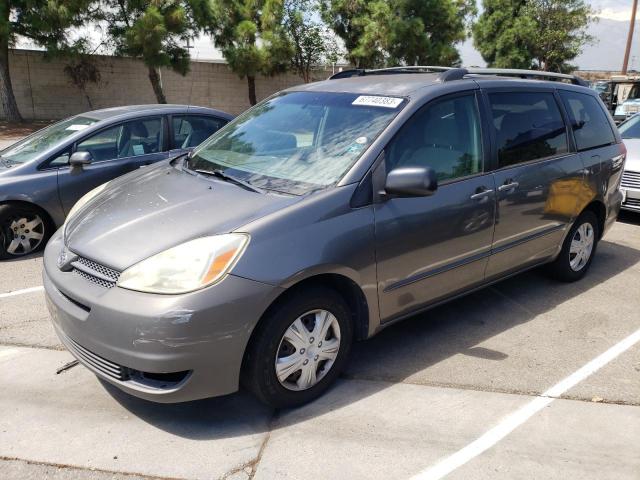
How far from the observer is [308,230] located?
9.57 ft

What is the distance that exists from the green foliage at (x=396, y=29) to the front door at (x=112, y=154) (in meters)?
20.3

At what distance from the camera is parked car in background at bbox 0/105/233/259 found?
18.1ft

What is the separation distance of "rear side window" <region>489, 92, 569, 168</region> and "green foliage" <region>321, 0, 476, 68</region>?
21.4 metres

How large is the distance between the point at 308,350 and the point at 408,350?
105 centimetres

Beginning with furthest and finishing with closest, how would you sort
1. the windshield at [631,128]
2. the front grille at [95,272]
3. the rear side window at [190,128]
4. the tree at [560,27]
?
the tree at [560,27] → the windshield at [631,128] → the rear side window at [190,128] → the front grille at [95,272]

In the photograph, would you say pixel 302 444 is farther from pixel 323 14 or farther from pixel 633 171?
pixel 323 14

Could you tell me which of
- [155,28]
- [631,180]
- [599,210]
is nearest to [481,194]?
[599,210]

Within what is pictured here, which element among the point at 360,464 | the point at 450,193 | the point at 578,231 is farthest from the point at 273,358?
the point at 578,231

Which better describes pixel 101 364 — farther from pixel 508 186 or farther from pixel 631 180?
pixel 631 180

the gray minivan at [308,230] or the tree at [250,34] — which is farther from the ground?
the tree at [250,34]

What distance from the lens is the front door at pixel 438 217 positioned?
3295 mm

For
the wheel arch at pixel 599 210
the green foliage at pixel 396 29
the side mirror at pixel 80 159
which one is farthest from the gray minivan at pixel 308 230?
the green foliage at pixel 396 29

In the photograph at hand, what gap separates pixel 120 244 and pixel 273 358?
3.18ft

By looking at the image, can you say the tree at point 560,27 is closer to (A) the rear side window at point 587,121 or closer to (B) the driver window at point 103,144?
(A) the rear side window at point 587,121
